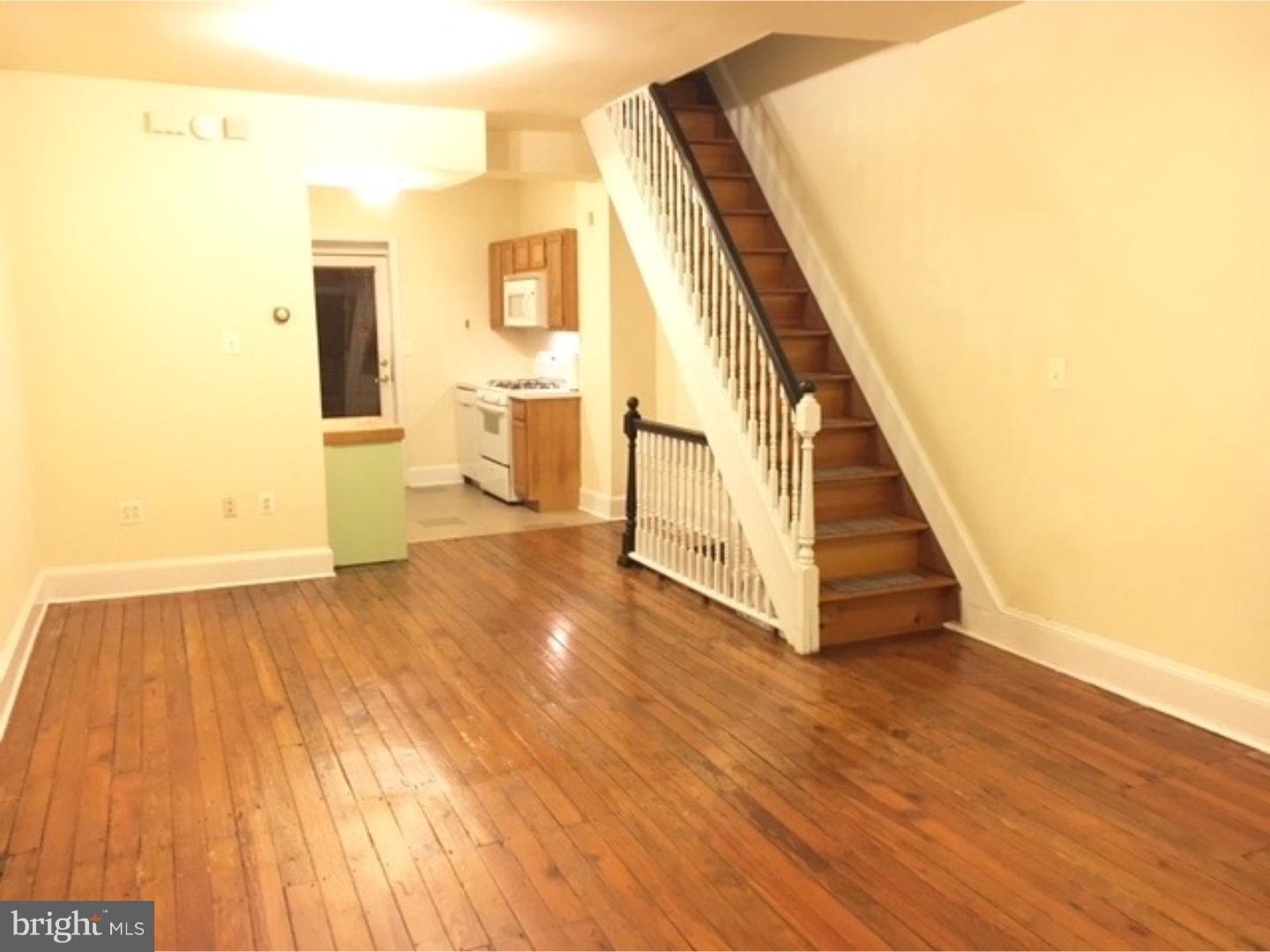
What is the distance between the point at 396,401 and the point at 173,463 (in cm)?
338

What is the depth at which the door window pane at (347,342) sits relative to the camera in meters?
8.28

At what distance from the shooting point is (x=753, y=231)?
555 centimetres

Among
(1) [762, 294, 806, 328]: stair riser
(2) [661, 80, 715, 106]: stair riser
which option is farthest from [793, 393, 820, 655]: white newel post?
(2) [661, 80, 715, 106]: stair riser

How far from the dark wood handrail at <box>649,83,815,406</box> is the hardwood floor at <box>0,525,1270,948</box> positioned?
1147mm

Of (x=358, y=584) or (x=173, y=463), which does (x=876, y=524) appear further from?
(x=173, y=463)

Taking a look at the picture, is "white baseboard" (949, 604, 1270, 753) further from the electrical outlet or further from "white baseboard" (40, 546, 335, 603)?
"white baseboard" (40, 546, 335, 603)

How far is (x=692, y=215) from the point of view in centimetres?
490

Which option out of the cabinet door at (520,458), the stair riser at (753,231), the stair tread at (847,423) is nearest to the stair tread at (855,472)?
the stair tread at (847,423)

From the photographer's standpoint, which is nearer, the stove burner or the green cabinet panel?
the green cabinet panel

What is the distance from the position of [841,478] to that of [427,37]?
103 inches

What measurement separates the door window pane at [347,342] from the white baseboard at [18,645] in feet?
12.2

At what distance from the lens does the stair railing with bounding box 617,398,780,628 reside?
4680 mm

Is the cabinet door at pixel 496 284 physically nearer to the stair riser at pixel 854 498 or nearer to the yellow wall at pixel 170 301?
the yellow wall at pixel 170 301

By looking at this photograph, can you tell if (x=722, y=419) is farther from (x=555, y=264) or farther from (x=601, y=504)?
(x=555, y=264)
